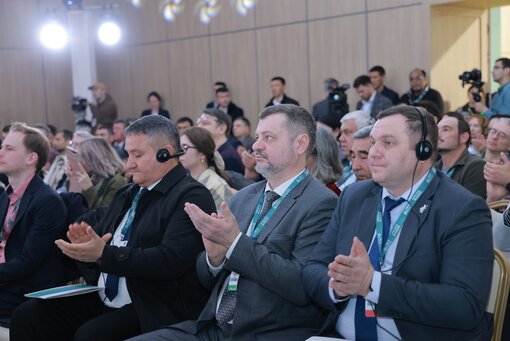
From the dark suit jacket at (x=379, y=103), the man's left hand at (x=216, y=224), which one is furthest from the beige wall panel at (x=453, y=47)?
the man's left hand at (x=216, y=224)

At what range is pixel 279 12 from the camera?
408 inches

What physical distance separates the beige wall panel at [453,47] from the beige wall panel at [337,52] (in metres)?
1.03

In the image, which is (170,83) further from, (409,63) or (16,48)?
(409,63)

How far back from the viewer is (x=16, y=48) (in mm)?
12344

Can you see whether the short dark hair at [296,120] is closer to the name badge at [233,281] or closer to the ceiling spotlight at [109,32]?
the name badge at [233,281]

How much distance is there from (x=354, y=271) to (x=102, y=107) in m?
9.82

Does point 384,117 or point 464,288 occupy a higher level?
point 384,117

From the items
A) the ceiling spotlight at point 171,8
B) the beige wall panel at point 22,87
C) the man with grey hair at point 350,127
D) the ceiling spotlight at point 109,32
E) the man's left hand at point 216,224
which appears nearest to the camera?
the man's left hand at point 216,224

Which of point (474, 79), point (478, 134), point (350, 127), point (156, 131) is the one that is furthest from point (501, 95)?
point (156, 131)

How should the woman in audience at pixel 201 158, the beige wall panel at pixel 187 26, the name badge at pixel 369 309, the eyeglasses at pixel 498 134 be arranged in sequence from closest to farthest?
the name badge at pixel 369 309 < the woman in audience at pixel 201 158 < the eyeglasses at pixel 498 134 < the beige wall panel at pixel 187 26

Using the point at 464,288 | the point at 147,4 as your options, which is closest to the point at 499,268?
the point at 464,288

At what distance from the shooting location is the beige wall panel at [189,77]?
37.8ft

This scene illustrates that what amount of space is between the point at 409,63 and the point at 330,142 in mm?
5437

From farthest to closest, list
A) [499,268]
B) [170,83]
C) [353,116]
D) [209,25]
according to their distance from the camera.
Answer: [170,83]
[209,25]
[353,116]
[499,268]
